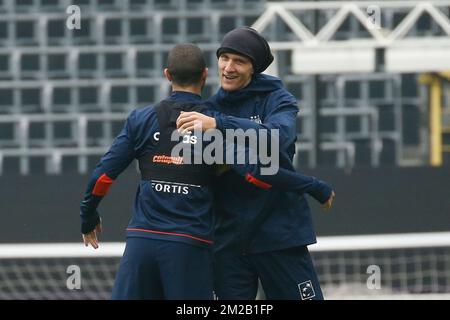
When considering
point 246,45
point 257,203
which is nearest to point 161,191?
point 257,203

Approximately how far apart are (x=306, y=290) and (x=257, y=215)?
15.8 inches

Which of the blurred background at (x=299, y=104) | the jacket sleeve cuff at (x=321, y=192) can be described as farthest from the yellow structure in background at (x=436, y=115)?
the jacket sleeve cuff at (x=321, y=192)

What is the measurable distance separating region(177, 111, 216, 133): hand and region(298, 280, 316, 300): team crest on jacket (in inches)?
33.8

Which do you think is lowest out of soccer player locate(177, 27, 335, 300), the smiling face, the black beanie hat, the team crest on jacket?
the team crest on jacket

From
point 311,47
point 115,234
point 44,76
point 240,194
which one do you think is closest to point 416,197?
point 311,47

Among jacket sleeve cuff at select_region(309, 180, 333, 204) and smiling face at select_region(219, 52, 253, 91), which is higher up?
smiling face at select_region(219, 52, 253, 91)

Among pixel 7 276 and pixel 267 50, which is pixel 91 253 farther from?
pixel 267 50

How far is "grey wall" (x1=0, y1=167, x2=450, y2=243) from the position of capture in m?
9.62

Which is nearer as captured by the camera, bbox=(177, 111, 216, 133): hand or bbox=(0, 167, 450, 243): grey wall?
bbox=(177, 111, 216, 133): hand

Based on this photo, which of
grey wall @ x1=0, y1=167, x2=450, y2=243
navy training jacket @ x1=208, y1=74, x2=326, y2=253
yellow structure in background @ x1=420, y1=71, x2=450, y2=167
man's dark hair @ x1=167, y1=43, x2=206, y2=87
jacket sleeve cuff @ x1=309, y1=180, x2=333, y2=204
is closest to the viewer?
man's dark hair @ x1=167, y1=43, x2=206, y2=87

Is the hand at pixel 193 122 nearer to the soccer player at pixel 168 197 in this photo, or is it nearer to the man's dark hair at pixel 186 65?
the soccer player at pixel 168 197

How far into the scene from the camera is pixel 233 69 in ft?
16.4

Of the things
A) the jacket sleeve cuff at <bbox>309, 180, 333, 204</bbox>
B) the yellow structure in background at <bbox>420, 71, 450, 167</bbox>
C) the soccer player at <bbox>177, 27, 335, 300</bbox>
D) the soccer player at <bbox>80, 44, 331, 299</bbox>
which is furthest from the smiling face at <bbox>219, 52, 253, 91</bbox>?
the yellow structure in background at <bbox>420, 71, 450, 167</bbox>

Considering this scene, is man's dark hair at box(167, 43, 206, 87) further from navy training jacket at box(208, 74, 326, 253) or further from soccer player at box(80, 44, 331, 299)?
navy training jacket at box(208, 74, 326, 253)
